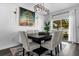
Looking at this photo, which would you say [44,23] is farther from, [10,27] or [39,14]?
[10,27]

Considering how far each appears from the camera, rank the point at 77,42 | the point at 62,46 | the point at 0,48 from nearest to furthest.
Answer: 1. the point at 0,48
2. the point at 62,46
3. the point at 77,42

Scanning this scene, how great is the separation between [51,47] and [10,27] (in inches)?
53.6

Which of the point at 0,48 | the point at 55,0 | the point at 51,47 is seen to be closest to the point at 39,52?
the point at 51,47

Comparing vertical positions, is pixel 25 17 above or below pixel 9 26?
above

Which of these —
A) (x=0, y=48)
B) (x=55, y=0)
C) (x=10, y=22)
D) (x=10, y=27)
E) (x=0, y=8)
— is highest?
(x=0, y=8)

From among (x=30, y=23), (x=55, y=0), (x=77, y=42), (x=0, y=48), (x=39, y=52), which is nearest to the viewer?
(x=55, y=0)

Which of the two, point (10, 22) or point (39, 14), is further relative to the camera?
point (39, 14)

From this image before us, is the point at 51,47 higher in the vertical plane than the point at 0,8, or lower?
lower

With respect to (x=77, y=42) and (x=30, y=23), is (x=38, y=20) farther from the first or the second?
(x=77, y=42)

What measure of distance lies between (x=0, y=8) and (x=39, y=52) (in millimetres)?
1757

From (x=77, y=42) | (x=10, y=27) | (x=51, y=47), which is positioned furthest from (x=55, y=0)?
(x=77, y=42)

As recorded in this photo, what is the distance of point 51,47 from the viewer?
2.02 m

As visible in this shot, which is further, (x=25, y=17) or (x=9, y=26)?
(x=9, y=26)

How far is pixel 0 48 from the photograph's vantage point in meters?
2.19
